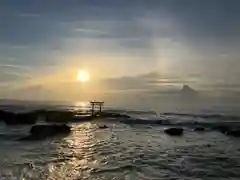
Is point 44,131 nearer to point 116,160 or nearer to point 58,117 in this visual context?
point 116,160

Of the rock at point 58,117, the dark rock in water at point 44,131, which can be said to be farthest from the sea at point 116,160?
the rock at point 58,117

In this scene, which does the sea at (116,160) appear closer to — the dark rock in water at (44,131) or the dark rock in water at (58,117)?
the dark rock in water at (44,131)

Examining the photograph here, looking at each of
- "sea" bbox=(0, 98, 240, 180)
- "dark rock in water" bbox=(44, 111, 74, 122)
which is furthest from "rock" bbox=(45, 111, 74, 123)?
"sea" bbox=(0, 98, 240, 180)

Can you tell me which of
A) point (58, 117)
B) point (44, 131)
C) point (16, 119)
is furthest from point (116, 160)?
point (58, 117)

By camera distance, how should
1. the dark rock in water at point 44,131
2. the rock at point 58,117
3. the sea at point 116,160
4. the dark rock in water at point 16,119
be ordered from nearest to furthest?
the sea at point 116,160 < the dark rock in water at point 44,131 < the dark rock in water at point 16,119 < the rock at point 58,117

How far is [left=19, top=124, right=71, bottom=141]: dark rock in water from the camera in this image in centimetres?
3332

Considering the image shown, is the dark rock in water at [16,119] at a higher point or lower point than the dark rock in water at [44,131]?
higher

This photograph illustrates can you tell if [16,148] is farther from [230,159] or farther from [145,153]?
[230,159]

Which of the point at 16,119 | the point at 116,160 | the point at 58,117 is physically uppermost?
the point at 58,117

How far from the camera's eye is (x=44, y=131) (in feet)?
118

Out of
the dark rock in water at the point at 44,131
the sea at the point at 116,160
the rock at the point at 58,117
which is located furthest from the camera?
the rock at the point at 58,117

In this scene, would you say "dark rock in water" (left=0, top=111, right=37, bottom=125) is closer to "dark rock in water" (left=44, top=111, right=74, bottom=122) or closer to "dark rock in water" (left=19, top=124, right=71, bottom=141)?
"dark rock in water" (left=44, top=111, right=74, bottom=122)

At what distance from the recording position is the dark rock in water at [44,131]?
109 feet

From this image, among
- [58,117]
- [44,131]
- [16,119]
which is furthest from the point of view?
[58,117]
